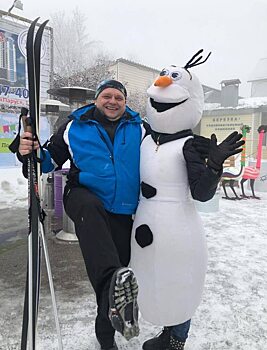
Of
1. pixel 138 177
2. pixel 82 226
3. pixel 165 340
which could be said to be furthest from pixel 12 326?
Answer: pixel 138 177

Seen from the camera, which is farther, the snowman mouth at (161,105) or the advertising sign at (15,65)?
the advertising sign at (15,65)

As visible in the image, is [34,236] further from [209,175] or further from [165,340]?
[165,340]

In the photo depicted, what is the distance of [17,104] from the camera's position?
658 cm

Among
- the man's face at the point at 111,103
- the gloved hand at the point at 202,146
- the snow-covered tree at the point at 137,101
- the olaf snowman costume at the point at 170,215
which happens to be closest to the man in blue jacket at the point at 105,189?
the man's face at the point at 111,103

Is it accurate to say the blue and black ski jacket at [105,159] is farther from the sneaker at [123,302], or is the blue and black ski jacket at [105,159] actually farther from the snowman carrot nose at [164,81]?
the sneaker at [123,302]

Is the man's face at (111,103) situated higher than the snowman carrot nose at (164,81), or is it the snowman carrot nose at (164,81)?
the snowman carrot nose at (164,81)

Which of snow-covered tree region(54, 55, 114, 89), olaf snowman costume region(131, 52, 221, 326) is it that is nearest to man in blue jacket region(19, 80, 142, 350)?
olaf snowman costume region(131, 52, 221, 326)

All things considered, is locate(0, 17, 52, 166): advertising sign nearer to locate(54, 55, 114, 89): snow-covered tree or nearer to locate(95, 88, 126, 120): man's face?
locate(95, 88, 126, 120): man's face

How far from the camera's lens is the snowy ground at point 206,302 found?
2.17 metres

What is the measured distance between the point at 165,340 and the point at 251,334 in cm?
65

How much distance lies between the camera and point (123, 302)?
1340 millimetres

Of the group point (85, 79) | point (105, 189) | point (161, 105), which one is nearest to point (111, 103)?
point (161, 105)

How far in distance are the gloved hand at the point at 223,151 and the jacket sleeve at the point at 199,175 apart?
0.13ft

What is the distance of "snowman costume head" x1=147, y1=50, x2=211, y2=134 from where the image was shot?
1.78m
